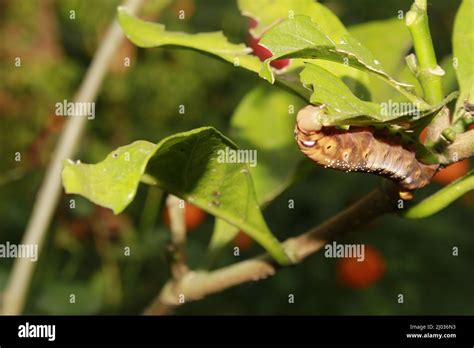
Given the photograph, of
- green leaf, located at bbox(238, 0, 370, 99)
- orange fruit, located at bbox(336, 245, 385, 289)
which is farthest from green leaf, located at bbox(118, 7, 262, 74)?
orange fruit, located at bbox(336, 245, 385, 289)

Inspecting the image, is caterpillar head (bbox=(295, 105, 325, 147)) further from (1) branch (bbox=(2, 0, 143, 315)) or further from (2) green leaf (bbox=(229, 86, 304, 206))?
(1) branch (bbox=(2, 0, 143, 315))

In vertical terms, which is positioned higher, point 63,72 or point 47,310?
point 63,72

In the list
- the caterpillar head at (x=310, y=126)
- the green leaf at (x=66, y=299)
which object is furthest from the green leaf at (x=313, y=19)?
the green leaf at (x=66, y=299)

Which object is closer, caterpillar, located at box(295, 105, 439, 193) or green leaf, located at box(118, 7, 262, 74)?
caterpillar, located at box(295, 105, 439, 193)

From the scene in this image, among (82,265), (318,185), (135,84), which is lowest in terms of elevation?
(82,265)

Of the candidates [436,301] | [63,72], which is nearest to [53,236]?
[63,72]
